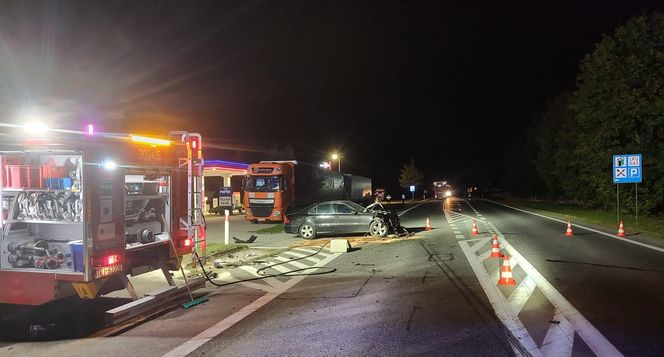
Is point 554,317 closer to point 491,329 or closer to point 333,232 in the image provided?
point 491,329

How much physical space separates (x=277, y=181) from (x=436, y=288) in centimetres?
1986

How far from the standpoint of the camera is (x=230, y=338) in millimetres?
6418

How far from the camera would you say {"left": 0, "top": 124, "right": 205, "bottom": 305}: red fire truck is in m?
A: 6.79

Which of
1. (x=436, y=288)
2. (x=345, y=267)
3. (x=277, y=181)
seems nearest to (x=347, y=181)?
(x=277, y=181)

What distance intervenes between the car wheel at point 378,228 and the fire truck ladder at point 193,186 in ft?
33.5

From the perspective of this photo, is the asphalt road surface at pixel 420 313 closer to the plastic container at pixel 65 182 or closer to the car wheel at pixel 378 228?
the plastic container at pixel 65 182

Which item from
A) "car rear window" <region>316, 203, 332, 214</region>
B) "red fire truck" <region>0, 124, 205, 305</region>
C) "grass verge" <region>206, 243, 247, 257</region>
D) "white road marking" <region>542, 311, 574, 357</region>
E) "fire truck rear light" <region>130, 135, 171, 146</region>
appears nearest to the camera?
"white road marking" <region>542, 311, 574, 357</region>

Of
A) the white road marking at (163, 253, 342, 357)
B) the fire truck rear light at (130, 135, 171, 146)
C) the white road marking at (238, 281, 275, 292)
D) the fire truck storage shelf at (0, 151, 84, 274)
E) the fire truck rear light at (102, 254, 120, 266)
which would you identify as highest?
the fire truck rear light at (130, 135, 171, 146)

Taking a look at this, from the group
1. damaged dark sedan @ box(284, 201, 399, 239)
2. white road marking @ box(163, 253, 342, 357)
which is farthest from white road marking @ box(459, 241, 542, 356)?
damaged dark sedan @ box(284, 201, 399, 239)

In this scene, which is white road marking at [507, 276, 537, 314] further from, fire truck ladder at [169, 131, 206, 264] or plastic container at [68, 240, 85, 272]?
plastic container at [68, 240, 85, 272]

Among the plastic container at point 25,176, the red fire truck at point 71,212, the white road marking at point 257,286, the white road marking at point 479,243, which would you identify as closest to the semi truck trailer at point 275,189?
the white road marking at point 479,243

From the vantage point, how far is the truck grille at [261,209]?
92.3ft

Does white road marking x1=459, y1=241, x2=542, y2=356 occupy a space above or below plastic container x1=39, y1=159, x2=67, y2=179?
below

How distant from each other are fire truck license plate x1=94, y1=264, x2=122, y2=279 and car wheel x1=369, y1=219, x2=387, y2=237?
12.2m
